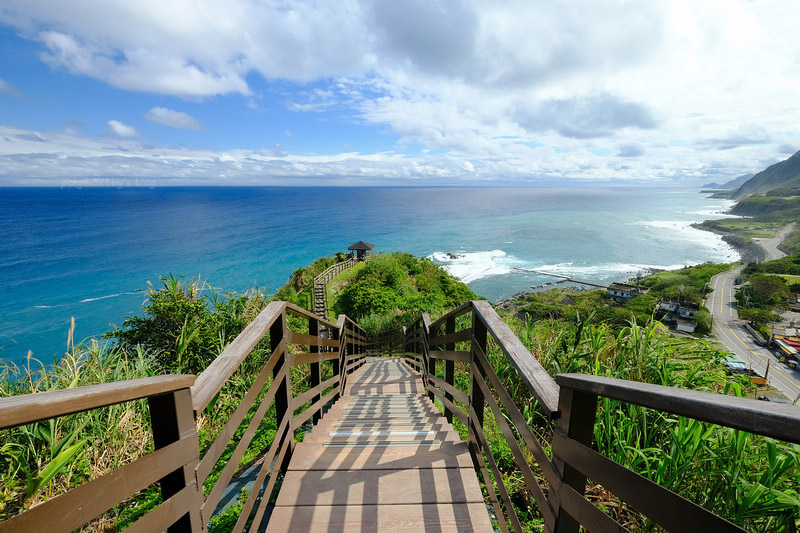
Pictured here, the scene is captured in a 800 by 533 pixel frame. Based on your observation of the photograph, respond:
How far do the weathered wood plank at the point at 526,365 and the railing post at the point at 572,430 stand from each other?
58 millimetres

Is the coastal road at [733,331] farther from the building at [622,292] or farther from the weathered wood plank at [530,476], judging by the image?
the weathered wood plank at [530,476]

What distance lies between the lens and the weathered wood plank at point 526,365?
4.35 feet

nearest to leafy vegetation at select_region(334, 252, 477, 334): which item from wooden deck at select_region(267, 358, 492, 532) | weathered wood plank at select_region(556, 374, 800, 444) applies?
wooden deck at select_region(267, 358, 492, 532)

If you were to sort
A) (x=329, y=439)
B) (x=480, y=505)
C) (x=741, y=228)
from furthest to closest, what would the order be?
(x=741, y=228), (x=329, y=439), (x=480, y=505)

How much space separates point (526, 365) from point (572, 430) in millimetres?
384

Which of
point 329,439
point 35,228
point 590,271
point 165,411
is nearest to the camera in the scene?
point 165,411

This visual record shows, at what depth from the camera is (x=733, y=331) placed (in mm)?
32219

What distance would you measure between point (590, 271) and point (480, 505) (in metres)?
57.3

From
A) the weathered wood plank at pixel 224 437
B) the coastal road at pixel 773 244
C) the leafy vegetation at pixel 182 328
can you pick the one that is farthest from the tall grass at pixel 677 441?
the coastal road at pixel 773 244

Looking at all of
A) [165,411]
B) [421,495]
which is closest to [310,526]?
[421,495]

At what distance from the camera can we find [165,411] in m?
1.16

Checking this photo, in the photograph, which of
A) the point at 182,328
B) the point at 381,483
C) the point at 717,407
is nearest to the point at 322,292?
the point at 182,328

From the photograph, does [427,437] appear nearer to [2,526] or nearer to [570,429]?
[570,429]

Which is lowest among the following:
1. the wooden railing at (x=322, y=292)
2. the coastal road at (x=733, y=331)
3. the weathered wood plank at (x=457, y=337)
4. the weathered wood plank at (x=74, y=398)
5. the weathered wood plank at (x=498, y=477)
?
the coastal road at (x=733, y=331)
